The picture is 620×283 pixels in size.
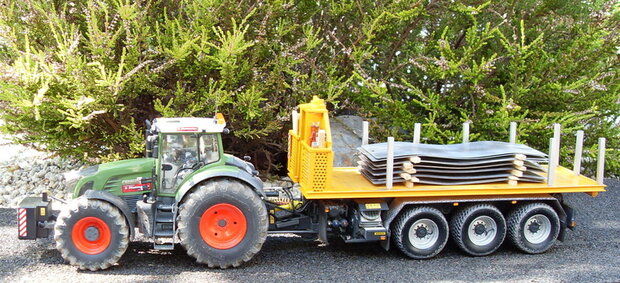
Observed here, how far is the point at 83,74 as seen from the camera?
341 inches

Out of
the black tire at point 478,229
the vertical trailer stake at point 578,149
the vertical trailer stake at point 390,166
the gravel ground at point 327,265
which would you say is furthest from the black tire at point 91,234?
the vertical trailer stake at point 578,149

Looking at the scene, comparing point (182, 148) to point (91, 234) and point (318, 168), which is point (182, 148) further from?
point (318, 168)

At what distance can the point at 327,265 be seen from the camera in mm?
7105

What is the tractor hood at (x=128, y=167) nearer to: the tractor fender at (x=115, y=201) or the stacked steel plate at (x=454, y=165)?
the tractor fender at (x=115, y=201)

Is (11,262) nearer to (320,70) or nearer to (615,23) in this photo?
(320,70)

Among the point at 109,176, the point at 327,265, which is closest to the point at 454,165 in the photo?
the point at 327,265

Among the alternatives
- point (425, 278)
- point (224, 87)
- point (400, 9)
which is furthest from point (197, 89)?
point (425, 278)

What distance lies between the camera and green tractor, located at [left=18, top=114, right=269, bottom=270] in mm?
6672

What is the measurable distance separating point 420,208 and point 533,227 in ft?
5.17

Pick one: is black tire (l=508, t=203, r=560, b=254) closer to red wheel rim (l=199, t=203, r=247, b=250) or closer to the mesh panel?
the mesh panel

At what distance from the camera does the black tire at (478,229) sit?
7535 millimetres

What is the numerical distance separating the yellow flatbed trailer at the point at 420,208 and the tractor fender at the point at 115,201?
1674 mm

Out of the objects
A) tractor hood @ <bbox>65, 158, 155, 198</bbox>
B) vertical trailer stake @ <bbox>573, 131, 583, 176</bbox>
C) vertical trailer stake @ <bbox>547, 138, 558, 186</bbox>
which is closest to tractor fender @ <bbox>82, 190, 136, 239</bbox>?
tractor hood @ <bbox>65, 158, 155, 198</bbox>

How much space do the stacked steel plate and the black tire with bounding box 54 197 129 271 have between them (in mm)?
3064
